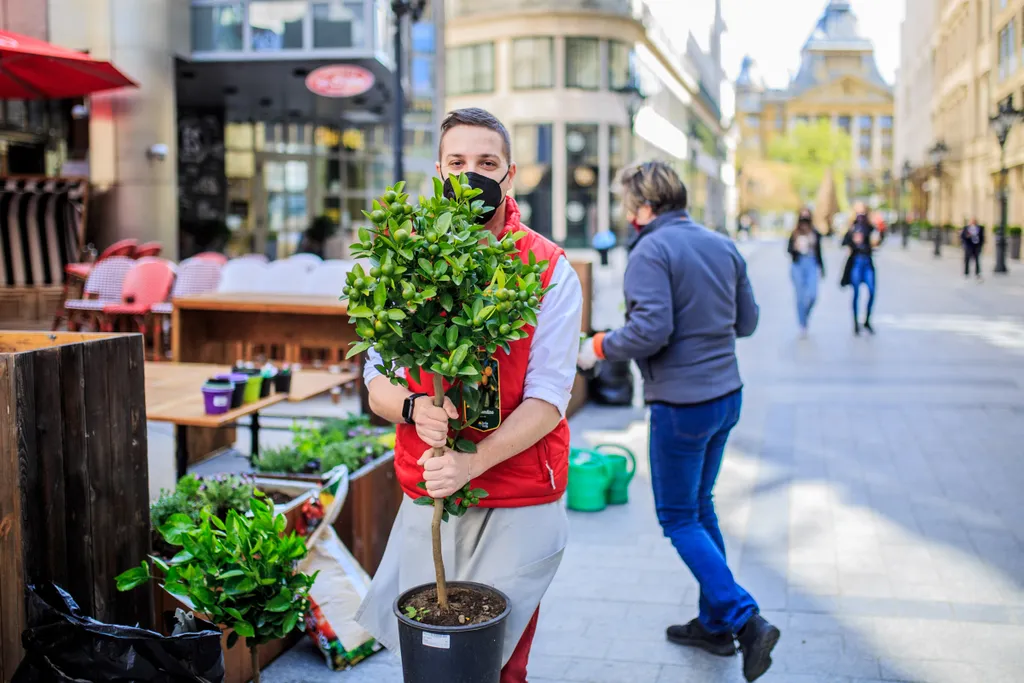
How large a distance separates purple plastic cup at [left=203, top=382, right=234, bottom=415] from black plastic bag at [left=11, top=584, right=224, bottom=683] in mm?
2188

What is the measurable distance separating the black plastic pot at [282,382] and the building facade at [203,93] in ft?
41.7

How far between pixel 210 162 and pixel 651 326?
71.6 ft

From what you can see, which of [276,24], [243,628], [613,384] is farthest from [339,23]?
[243,628]

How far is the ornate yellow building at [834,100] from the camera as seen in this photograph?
424 feet

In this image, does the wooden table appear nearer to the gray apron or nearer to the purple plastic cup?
the purple plastic cup

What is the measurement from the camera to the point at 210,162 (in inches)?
938

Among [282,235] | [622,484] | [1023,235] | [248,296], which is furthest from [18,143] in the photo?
[1023,235]

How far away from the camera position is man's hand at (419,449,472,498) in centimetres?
234

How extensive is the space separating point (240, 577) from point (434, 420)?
1.21 meters

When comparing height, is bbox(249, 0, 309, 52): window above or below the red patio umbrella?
above

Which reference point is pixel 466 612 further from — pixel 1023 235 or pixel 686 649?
pixel 1023 235

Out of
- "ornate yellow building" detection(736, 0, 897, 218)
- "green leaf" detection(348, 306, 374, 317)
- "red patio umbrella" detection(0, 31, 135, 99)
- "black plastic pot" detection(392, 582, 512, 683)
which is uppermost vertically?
"ornate yellow building" detection(736, 0, 897, 218)

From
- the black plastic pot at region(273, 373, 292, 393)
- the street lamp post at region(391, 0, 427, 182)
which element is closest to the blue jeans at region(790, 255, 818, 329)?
the street lamp post at region(391, 0, 427, 182)

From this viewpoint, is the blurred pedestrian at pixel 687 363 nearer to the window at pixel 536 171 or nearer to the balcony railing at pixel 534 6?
the window at pixel 536 171
